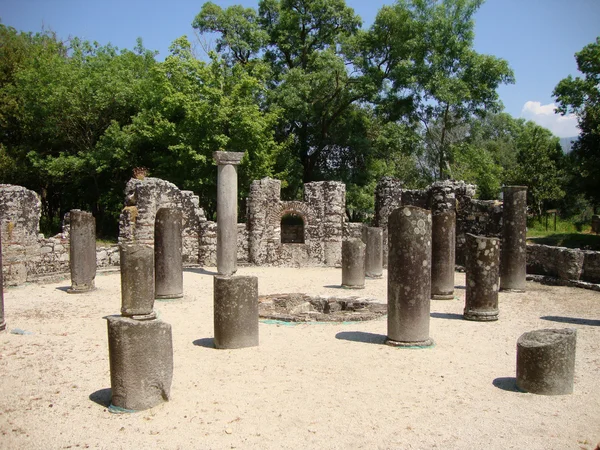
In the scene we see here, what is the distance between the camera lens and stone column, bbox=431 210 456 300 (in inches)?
532

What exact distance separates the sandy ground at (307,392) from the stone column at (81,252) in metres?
3.05

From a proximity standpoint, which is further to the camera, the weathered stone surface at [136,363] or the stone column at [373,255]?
the stone column at [373,255]

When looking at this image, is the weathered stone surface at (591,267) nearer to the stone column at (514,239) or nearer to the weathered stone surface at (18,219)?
the stone column at (514,239)

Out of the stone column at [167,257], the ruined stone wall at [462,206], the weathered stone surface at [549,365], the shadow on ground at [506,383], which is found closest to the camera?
the weathered stone surface at [549,365]

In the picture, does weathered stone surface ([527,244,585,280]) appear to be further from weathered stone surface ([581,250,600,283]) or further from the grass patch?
the grass patch

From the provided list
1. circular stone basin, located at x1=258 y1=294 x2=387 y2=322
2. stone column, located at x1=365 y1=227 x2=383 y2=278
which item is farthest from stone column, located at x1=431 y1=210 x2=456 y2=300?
stone column, located at x1=365 y1=227 x2=383 y2=278

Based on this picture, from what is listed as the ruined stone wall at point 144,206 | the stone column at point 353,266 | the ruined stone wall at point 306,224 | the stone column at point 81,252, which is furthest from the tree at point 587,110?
the stone column at point 81,252

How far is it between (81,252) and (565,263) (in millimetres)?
12979

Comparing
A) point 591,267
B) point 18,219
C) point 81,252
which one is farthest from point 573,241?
point 18,219

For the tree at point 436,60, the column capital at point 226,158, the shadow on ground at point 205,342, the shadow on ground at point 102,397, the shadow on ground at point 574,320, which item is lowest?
the shadow on ground at point 102,397

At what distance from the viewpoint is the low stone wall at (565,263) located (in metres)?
15.1

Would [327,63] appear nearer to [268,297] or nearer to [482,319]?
[268,297]

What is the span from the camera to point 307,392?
6930mm

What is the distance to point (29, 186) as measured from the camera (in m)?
30.6
